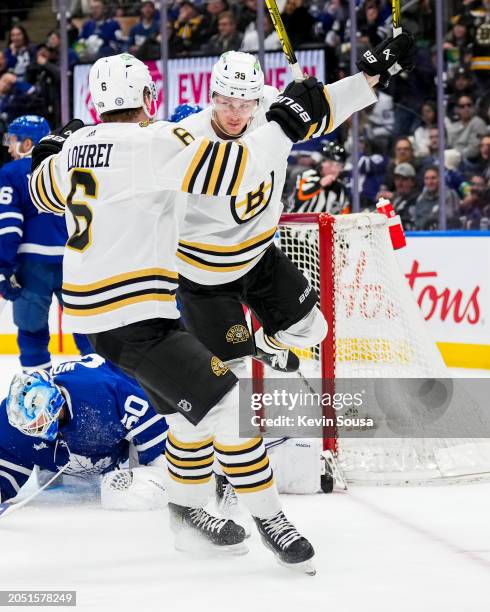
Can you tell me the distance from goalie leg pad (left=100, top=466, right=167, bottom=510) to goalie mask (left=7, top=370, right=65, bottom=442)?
0.24m

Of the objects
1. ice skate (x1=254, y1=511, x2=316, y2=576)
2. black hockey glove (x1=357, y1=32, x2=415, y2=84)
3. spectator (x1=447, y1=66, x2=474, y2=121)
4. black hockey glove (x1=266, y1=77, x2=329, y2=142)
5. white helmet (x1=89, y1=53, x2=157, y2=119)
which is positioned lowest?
ice skate (x1=254, y1=511, x2=316, y2=576)

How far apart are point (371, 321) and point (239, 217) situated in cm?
110

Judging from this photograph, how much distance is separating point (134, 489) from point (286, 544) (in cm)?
72

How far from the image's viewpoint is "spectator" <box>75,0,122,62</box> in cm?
739

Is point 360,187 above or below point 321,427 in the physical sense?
above

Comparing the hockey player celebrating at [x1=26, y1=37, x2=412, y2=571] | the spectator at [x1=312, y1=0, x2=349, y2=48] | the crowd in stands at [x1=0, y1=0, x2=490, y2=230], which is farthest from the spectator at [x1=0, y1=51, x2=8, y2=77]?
the hockey player celebrating at [x1=26, y1=37, x2=412, y2=571]

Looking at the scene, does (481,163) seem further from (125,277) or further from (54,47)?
(125,277)

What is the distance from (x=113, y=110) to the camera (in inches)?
95.6

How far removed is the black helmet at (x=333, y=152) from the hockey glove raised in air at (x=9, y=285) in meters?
3.31

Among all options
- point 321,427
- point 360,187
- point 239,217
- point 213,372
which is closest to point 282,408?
point 321,427

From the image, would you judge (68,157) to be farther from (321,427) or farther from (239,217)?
(321,427)

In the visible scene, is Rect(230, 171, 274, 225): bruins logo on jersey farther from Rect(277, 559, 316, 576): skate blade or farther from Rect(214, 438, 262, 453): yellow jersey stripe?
Rect(277, 559, 316, 576): skate blade

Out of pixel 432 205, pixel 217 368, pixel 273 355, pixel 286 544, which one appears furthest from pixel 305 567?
pixel 432 205

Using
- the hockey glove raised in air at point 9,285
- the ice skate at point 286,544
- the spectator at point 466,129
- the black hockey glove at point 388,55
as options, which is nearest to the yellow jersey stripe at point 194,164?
the black hockey glove at point 388,55
